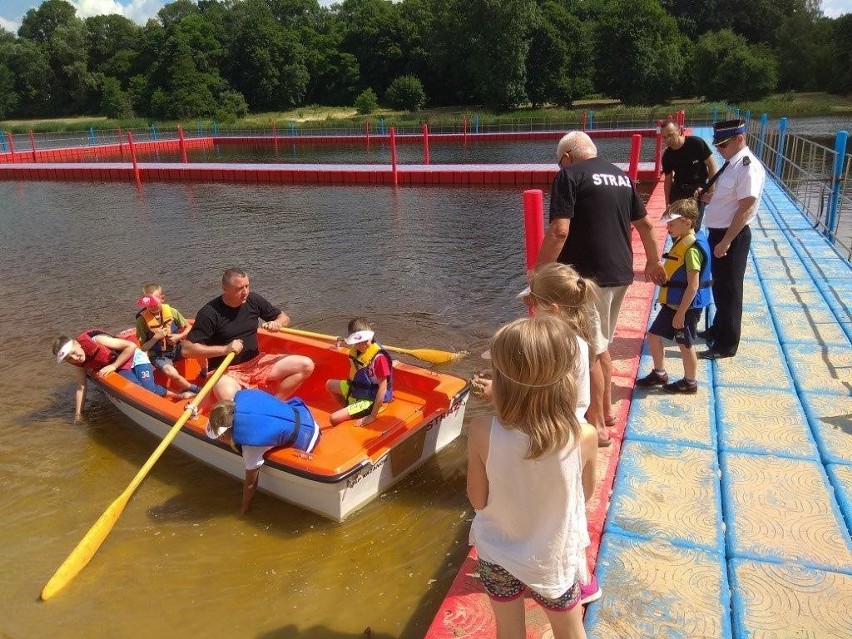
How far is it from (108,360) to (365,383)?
2.68m

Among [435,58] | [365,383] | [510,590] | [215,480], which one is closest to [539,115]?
[435,58]

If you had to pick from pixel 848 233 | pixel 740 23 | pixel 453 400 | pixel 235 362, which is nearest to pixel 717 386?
pixel 453 400

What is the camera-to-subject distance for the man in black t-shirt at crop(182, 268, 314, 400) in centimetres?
542

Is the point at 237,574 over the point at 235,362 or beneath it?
beneath

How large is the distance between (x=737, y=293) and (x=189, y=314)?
7.19 meters

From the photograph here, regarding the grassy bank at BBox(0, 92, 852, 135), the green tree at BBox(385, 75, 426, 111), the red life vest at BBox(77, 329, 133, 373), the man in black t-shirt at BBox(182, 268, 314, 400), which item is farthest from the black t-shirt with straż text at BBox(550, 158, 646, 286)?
the green tree at BBox(385, 75, 426, 111)

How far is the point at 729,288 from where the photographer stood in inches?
193

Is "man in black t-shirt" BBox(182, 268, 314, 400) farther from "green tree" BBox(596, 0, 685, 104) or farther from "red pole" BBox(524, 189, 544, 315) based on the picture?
"green tree" BBox(596, 0, 685, 104)

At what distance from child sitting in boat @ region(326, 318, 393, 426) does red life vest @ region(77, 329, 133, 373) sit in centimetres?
238

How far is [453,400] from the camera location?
4953 millimetres

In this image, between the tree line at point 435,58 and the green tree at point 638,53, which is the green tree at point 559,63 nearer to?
the tree line at point 435,58

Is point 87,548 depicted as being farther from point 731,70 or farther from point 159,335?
point 731,70

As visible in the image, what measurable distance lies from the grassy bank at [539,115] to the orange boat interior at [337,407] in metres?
30.8

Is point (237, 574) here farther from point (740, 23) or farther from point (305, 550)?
point (740, 23)
